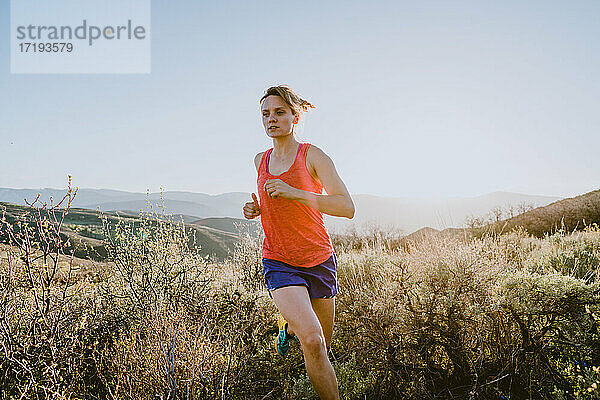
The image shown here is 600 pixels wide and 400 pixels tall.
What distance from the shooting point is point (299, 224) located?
258 centimetres

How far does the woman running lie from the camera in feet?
7.63

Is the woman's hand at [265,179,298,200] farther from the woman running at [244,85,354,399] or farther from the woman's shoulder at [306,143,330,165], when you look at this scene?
the woman's shoulder at [306,143,330,165]

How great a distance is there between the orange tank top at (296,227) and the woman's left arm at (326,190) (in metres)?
0.09

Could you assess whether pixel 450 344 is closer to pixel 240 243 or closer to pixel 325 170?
pixel 325 170

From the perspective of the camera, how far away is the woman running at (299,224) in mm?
2324

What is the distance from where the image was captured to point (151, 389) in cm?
281

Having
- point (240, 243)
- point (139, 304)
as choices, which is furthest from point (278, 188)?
point (240, 243)

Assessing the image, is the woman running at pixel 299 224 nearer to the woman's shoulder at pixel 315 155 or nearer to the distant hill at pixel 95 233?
the woman's shoulder at pixel 315 155

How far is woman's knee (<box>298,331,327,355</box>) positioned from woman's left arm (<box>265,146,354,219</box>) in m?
0.66

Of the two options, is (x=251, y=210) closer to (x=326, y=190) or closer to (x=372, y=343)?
(x=326, y=190)

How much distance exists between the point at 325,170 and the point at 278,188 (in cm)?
35

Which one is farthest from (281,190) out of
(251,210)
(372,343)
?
(372,343)

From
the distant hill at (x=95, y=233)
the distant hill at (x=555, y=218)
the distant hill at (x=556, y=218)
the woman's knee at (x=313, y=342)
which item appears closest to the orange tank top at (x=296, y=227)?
the woman's knee at (x=313, y=342)

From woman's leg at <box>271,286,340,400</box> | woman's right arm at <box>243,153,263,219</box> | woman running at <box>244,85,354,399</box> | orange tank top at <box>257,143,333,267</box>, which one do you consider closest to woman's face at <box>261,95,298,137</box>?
woman running at <box>244,85,354,399</box>
